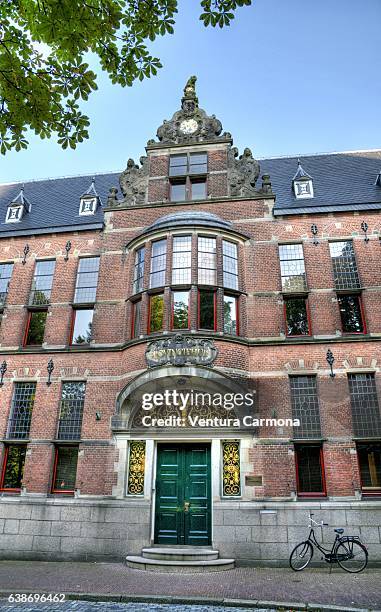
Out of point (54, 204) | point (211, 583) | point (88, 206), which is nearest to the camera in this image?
point (211, 583)

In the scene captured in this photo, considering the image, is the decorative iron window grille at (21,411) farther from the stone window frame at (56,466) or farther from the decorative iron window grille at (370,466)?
the decorative iron window grille at (370,466)

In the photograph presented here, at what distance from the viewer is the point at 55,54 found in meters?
5.43

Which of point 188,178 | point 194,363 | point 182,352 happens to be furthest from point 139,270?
point 188,178

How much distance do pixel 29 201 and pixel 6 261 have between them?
4.71 meters

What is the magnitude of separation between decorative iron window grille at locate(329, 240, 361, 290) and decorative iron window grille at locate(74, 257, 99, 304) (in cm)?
805

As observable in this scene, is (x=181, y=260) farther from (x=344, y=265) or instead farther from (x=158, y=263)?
(x=344, y=265)

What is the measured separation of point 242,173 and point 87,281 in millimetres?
6717

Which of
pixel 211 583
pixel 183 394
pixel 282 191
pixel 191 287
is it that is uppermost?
pixel 282 191

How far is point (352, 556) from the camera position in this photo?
10.0 metres

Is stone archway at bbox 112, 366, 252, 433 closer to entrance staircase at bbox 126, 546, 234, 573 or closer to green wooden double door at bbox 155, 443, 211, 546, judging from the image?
green wooden double door at bbox 155, 443, 211, 546

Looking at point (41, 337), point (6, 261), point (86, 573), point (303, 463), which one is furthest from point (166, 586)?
point (6, 261)

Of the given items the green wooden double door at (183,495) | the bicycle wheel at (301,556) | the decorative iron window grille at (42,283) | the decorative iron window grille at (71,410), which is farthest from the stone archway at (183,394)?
the decorative iron window grille at (42,283)

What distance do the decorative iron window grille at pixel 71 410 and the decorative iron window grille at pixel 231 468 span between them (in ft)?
14.6

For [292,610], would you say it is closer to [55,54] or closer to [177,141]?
[55,54]
